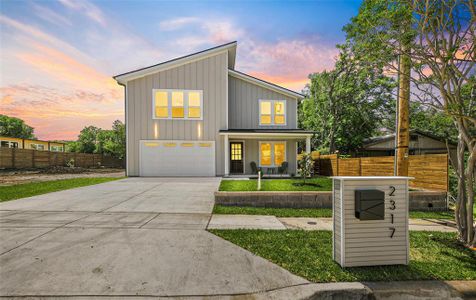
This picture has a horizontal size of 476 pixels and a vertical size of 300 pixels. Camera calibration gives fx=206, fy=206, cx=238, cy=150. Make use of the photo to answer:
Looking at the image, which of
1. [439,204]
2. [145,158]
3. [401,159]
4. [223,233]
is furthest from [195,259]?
[145,158]

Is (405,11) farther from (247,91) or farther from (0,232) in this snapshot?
(247,91)

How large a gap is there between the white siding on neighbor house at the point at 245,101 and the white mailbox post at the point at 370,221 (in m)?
12.5

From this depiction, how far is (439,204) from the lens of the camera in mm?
6992

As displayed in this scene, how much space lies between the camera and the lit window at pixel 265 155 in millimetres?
15305

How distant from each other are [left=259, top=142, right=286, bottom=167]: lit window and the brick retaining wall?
8386 millimetres

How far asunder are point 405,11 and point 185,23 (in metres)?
9.60

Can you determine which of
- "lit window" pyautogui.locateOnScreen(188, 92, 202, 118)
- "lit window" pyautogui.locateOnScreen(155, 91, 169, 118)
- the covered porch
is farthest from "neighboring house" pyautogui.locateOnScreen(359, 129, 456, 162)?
"lit window" pyautogui.locateOnScreen(155, 91, 169, 118)

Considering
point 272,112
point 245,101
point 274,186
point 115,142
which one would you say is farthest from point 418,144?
point 115,142

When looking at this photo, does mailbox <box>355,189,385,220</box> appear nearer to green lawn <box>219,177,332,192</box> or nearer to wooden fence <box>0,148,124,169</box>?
green lawn <box>219,177,332,192</box>

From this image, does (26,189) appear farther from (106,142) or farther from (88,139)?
(88,139)

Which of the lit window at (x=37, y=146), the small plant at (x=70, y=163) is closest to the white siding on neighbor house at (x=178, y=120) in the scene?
the small plant at (x=70, y=163)

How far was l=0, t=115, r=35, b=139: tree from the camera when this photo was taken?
51062 millimetres

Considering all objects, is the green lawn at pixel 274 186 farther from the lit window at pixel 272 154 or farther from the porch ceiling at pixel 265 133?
the lit window at pixel 272 154

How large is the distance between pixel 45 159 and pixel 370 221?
30.6m
